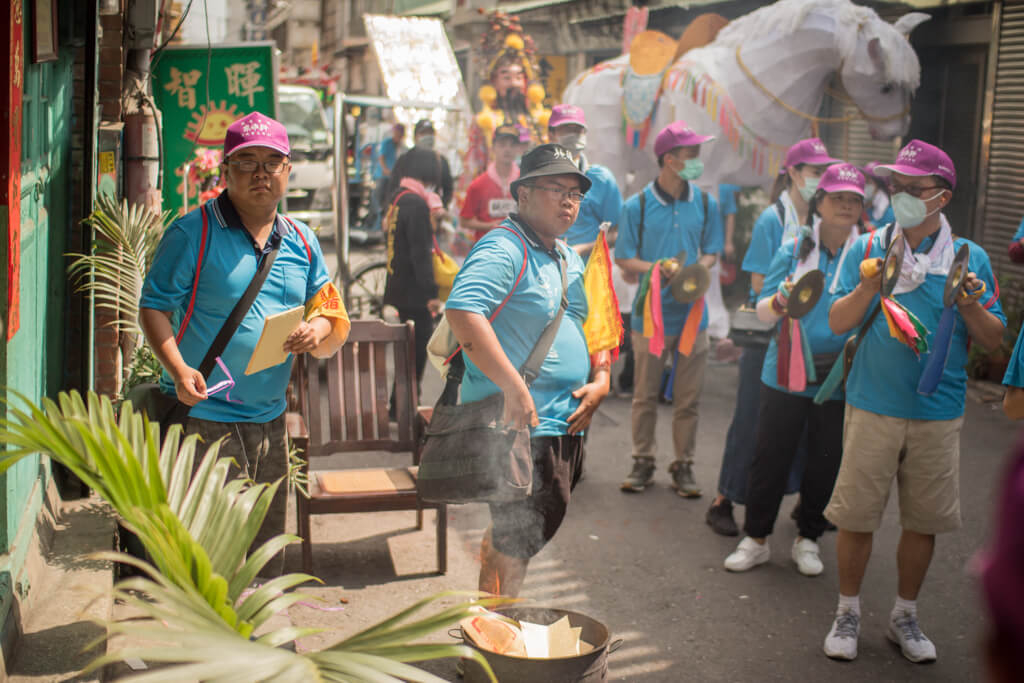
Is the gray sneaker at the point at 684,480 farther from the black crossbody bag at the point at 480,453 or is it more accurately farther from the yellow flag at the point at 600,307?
the black crossbody bag at the point at 480,453

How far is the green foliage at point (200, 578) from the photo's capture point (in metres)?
1.89

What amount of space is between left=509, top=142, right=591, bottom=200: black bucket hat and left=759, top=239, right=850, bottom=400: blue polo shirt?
162cm

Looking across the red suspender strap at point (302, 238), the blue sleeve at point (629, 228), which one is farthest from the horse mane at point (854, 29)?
the red suspender strap at point (302, 238)

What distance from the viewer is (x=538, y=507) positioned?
4.01 m

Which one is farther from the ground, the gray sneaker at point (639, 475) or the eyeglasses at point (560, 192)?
the eyeglasses at point (560, 192)

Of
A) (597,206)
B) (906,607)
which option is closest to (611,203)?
(597,206)

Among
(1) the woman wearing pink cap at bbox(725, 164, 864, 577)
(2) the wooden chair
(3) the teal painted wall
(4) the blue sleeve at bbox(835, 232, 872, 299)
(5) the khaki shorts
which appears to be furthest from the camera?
(2) the wooden chair

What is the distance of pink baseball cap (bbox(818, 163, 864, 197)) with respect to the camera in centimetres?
492

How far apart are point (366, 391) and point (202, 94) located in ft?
8.42

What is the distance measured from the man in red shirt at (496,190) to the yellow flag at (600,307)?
3697 millimetres

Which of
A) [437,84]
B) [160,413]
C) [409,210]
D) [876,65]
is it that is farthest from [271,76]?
[437,84]

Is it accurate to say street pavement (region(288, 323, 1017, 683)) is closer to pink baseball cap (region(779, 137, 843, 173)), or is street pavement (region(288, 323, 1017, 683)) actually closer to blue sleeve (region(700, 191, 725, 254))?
blue sleeve (region(700, 191, 725, 254))

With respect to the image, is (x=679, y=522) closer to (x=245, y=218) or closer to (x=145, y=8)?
(x=245, y=218)

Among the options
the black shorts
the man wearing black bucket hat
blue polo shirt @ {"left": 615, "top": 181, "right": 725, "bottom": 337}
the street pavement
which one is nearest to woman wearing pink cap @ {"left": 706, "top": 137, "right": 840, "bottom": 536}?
the street pavement
